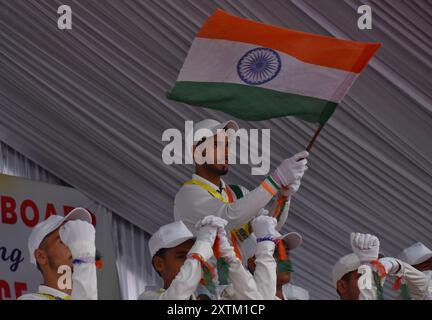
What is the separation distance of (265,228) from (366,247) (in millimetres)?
388

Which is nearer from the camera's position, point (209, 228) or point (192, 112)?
point (209, 228)

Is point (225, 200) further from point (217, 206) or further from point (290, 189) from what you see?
point (290, 189)

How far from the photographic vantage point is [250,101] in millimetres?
6043

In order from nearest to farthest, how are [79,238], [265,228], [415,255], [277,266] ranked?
[79,238] → [265,228] → [277,266] → [415,255]

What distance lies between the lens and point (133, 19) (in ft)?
24.1

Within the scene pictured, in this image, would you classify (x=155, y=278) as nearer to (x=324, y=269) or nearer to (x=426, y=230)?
(x=324, y=269)

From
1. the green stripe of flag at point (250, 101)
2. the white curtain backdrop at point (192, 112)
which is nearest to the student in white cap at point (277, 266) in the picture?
the green stripe of flag at point (250, 101)

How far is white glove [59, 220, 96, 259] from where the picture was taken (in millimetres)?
4793

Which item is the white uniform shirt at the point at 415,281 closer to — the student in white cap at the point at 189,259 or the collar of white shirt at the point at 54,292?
the student in white cap at the point at 189,259

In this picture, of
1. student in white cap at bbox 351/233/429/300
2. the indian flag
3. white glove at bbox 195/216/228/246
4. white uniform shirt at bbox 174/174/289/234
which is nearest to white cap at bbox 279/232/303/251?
white uniform shirt at bbox 174/174/289/234

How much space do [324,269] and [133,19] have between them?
1990mm

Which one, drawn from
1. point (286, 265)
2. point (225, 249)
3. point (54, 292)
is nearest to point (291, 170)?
point (286, 265)

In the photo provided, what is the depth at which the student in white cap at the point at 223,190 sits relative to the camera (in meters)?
5.64

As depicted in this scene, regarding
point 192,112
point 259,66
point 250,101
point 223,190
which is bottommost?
point 223,190
